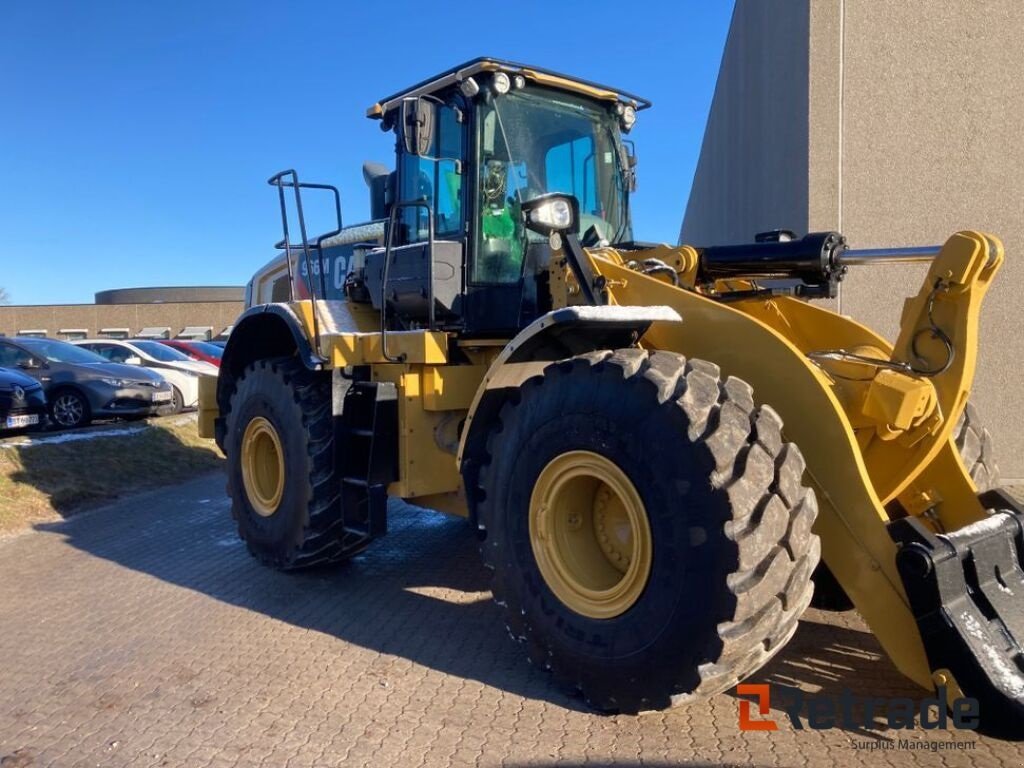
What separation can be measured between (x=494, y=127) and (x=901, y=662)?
337 cm

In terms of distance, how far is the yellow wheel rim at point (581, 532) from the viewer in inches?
135

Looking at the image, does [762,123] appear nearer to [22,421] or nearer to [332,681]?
[332,681]

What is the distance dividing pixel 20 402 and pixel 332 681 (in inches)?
320

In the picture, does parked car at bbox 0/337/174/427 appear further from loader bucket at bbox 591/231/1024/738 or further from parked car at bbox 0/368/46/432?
loader bucket at bbox 591/231/1024/738

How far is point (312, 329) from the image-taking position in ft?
17.6

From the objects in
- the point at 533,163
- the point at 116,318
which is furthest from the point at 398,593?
the point at 116,318

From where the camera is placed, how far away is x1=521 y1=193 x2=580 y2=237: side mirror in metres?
4.42

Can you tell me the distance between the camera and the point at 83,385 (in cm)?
1173

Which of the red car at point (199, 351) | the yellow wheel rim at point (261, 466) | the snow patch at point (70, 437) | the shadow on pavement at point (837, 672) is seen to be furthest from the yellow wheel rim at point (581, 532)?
the red car at point (199, 351)

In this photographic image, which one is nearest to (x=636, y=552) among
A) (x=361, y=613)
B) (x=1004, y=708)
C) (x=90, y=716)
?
(x=1004, y=708)

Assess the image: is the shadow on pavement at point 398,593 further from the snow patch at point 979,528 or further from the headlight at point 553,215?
the headlight at point 553,215

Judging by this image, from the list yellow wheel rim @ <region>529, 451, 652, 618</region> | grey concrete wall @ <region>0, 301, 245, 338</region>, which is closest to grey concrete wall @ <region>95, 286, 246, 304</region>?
grey concrete wall @ <region>0, 301, 245, 338</region>

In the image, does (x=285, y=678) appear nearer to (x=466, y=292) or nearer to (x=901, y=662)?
(x=466, y=292)

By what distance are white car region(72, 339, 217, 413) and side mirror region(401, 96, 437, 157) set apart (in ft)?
35.1
